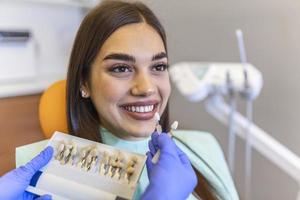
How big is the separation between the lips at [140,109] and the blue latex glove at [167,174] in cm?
11

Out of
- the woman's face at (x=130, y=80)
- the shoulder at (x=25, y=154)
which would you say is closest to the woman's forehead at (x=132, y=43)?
the woman's face at (x=130, y=80)

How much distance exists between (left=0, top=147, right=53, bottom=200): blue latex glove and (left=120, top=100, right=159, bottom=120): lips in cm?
22

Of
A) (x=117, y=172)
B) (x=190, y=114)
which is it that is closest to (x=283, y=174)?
(x=190, y=114)

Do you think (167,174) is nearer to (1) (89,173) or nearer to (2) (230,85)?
(1) (89,173)

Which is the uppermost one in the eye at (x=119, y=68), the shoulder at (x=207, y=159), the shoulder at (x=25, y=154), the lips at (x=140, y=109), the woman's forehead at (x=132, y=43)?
the woman's forehead at (x=132, y=43)

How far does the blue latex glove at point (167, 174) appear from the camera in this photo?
681 mm

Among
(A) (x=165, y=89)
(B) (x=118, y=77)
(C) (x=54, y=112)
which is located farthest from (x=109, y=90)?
(C) (x=54, y=112)

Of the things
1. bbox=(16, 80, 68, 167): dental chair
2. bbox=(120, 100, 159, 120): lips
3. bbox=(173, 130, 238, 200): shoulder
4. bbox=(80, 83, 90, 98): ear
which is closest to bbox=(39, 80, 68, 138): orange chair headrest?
bbox=(16, 80, 68, 167): dental chair

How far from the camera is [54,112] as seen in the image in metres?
1.09

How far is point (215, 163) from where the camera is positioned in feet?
3.90

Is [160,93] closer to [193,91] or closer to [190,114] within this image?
[193,91]

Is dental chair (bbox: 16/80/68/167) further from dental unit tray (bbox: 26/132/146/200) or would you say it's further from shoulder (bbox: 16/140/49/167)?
dental unit tray (bbox: 26/132/146/200)

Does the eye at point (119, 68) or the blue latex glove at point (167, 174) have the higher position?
the eye at point (119, 68)

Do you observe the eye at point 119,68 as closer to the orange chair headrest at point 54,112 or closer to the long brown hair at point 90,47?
the long brown hair at point 90,47
